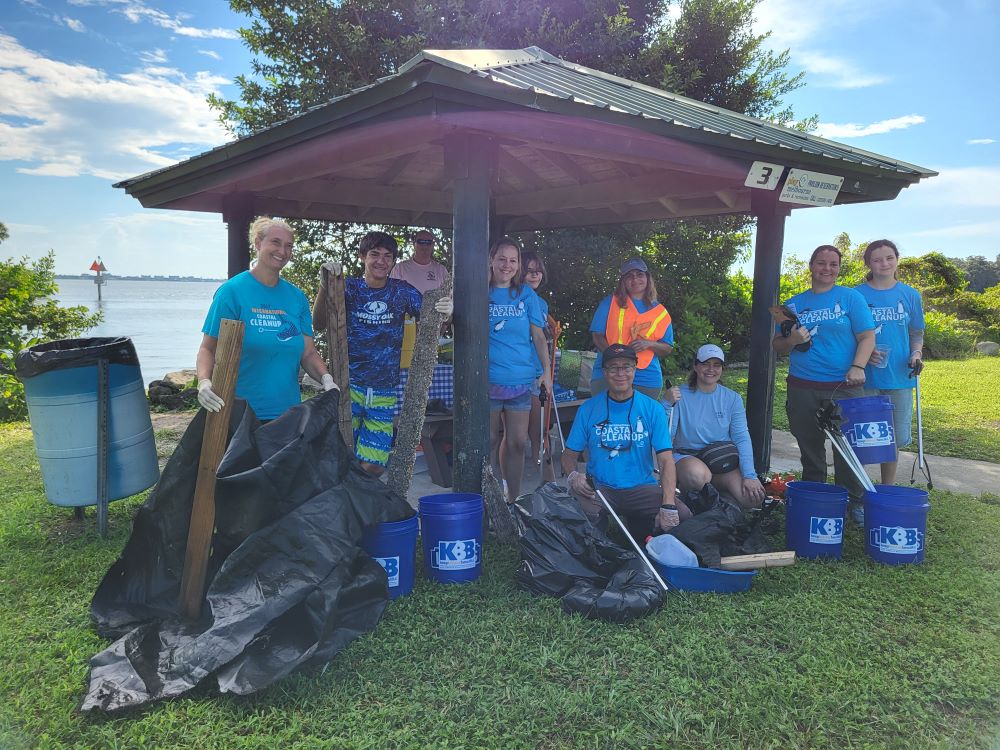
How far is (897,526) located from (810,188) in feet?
7.34

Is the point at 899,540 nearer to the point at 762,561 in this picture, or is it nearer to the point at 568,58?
the point at 762,561

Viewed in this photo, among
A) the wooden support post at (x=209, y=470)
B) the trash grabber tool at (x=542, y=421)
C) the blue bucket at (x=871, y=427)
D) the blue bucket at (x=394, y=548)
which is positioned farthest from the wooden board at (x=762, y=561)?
the wooden support post at (x=209, y=470)

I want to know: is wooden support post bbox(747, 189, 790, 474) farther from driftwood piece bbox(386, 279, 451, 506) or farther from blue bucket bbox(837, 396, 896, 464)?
driftwood piece bbox(386, 279, 451, 506)

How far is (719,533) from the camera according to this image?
395 centimetres

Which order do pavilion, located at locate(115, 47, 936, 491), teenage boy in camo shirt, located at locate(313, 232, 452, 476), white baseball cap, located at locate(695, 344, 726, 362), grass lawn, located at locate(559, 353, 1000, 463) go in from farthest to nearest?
grass lawn, located at locate(559, 353, 1000, 463)
white baseball cap, located at locate(695, 344, 726, 362)
teenage boy in camo shirt, located at locate(313, 232, 452, 476)
pavilion, located at locate(115, 47, 936, 491)

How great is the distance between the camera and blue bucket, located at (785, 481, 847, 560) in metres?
4.12

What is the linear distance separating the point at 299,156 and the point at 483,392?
6.25ft

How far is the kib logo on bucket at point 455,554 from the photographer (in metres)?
3.73

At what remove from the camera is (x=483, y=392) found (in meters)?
4.35

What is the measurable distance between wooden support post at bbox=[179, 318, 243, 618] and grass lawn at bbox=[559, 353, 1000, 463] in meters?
5.24

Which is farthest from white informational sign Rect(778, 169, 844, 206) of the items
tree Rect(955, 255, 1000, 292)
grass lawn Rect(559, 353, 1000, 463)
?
tree Rect(955, 255, 1000, 292)

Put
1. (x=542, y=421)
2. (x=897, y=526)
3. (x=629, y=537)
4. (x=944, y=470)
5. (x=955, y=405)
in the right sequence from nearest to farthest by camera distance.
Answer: (x=629, y=537), (x=897, y=526), (x=542, y=421), (x=944, y=470), (x=955, y=405)

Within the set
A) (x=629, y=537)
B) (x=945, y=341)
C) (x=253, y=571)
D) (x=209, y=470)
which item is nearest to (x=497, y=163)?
(x=629, y=537)

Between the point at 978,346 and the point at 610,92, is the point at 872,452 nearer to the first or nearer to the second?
the point at 610,92
